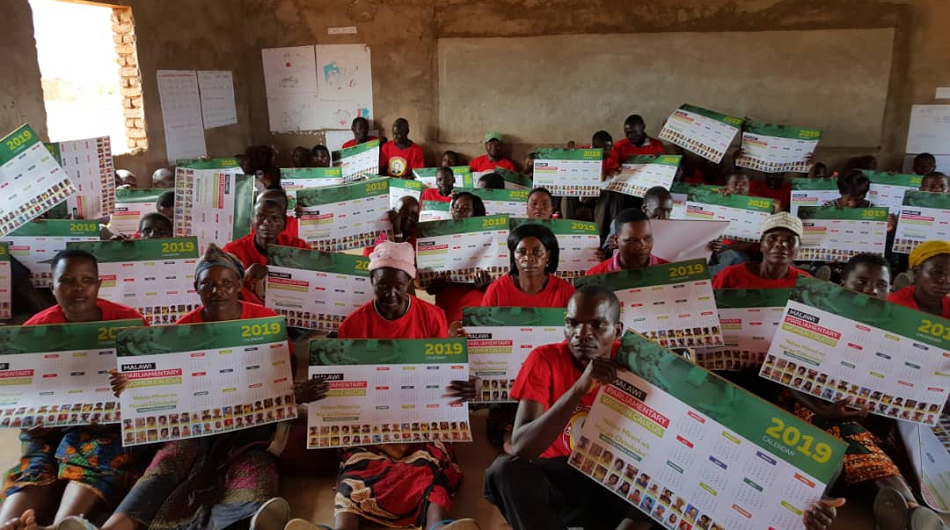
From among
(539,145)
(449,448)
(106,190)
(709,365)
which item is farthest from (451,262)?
(539,145)

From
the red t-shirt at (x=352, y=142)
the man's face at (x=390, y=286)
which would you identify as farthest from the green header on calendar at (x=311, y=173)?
the man's face at (x=390, y=286)

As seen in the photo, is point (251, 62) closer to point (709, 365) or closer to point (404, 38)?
point (404, 38)

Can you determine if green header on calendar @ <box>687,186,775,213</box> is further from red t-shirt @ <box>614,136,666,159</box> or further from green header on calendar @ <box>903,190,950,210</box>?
red t-shirt @ <box>614,136,666,159</box>

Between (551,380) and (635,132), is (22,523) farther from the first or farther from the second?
(635,132)

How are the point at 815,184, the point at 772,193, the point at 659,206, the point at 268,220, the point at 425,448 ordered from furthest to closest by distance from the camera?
the point at 772,193 → the point at 815,184 → the point at 659,206 → the point at 268,220 → the point at 425,448

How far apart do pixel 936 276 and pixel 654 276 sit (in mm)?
1549

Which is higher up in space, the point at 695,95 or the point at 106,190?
the point at 695,95

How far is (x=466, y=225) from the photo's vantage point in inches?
169

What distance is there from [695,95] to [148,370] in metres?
7.74

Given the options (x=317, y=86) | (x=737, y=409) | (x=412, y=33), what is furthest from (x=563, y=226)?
(x=317, y=86)

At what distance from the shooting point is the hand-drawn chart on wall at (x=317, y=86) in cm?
954

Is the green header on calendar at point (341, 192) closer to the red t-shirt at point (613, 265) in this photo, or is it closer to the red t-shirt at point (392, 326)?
the red t-shirt at point (392, 326)

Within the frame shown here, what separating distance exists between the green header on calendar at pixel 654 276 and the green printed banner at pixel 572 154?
314 cm

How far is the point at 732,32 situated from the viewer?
811cm
